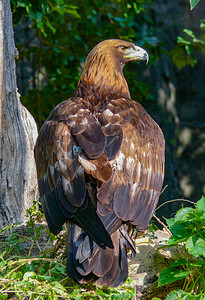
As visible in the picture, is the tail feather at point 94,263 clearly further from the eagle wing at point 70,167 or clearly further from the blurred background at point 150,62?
the blurred background at point 150,62

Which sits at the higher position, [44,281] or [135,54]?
[135,54]

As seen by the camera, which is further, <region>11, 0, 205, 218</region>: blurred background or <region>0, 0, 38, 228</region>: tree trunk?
<region>11, 0, 205, 218</region>: blurred background

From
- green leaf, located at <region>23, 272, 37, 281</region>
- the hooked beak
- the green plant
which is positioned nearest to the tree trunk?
the hooked beak

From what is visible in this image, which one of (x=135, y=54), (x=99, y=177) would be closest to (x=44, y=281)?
(x=99, y=177)

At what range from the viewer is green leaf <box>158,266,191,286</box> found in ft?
9.98

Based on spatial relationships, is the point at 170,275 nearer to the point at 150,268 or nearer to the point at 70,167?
the point at 150,268

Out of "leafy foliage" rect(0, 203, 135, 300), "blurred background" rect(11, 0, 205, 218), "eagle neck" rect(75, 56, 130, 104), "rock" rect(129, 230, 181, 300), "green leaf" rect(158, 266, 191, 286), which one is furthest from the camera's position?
"blurred background" rect(11, 0, 205, 218)

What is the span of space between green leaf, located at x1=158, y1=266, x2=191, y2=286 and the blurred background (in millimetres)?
3136

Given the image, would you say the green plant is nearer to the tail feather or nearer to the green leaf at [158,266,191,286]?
the green leaf at [158,266,191,286]

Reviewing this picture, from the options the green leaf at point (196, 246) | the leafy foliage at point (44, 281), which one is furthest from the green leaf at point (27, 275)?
Result: the green leaf at point (196, 246)

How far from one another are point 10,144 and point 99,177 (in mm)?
1601

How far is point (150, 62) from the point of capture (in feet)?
23.0

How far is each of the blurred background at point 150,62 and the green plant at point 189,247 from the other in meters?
2.96

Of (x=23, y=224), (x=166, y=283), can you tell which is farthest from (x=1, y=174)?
(x=166, y=283)
